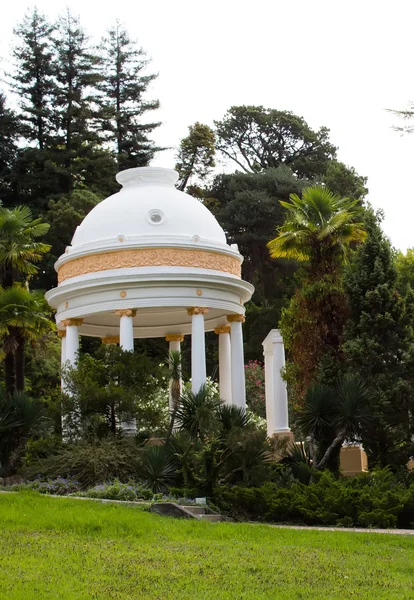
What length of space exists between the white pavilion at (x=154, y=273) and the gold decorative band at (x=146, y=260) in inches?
1.3

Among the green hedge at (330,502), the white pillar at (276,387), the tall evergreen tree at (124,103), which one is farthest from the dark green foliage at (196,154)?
the green hedge at (330,502)

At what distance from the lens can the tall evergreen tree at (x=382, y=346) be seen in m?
26.2

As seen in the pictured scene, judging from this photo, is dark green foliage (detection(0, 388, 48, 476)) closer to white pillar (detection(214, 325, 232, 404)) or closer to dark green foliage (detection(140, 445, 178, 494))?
dark green foliage (detection(140, 445, 178, 494))

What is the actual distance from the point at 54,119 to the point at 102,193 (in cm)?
639

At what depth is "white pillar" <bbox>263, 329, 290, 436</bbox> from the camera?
33.6 metres

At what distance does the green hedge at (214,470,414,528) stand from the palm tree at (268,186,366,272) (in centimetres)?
882

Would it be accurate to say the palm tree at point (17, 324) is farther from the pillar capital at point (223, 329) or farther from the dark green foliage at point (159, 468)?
the dark green foliage at point (159, 468)

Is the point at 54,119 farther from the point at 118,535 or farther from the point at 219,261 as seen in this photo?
the point at 118,535

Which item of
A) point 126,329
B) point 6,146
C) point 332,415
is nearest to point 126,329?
point 126,329

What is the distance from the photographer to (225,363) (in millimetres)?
36656

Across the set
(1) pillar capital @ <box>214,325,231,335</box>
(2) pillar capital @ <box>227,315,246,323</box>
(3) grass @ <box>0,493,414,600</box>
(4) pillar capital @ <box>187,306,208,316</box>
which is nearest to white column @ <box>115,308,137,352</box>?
(4) pillar capital @ <box>187,306,208,316</box>

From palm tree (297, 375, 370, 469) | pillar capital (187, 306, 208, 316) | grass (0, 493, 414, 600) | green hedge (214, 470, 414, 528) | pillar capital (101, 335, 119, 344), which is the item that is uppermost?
pillar capital (187, 306, 208, 316)

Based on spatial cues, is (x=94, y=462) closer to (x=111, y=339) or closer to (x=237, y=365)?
(x=237, y=365)

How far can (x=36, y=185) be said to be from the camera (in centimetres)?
5878
